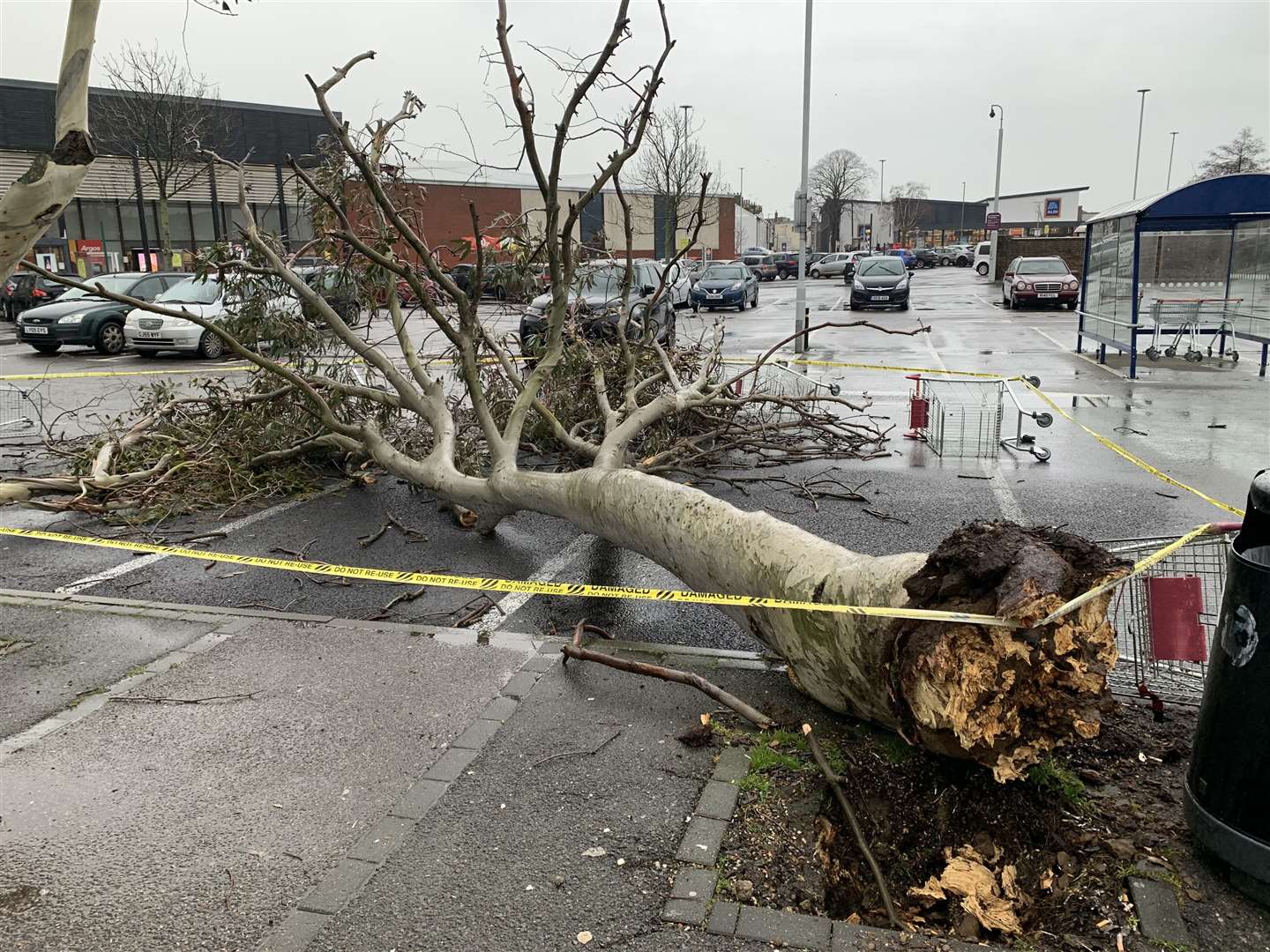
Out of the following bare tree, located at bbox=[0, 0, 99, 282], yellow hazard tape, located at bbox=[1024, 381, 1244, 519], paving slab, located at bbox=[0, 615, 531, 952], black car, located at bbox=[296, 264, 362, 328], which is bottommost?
paving slab, located at bbox=[0, 615, 531, 952]

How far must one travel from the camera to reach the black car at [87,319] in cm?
1909

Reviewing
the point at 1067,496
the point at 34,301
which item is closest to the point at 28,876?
the point at 1067,496

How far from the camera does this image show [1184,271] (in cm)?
1870

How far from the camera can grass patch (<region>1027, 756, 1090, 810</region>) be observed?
3.39 m

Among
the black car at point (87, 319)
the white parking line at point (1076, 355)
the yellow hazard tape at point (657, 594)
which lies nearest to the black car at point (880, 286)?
the white parking line at point (1076, 355)

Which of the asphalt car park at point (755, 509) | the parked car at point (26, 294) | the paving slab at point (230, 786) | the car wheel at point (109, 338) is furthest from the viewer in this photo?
the parked car at point (26, 294)

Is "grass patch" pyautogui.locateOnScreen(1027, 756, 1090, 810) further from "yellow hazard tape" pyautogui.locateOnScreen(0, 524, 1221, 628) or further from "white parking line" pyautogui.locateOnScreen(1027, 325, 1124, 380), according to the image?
"white parking line" pyautogui.locateOnScreen(1027, 325, 1124, 380)

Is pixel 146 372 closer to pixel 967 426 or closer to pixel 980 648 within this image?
pixel 967 426

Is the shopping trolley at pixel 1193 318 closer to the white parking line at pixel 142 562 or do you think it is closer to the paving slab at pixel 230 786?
the white parking line at pixel 142 562

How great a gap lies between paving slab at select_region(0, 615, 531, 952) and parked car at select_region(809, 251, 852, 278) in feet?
178

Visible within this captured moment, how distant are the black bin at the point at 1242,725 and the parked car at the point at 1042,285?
29.3 metres

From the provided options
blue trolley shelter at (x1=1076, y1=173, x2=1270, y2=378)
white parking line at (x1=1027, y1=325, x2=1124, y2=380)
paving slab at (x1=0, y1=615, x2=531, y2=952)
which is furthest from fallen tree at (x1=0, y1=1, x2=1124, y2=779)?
blue trolley shelter at (x1=1076, y1=173, x2=1270, y2=378)

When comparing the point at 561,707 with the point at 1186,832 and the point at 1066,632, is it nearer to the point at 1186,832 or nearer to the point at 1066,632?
the point at 1066,632

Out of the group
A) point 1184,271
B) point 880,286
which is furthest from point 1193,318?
point 880,286
